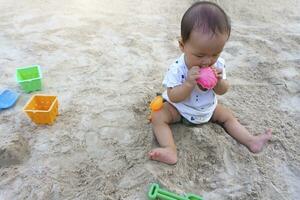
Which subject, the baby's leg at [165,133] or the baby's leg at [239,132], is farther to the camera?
the baby's leg at [239,132]

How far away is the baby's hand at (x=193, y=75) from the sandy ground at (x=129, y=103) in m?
0.27

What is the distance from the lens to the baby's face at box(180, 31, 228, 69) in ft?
5.21

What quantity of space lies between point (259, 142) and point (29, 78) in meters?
1.47

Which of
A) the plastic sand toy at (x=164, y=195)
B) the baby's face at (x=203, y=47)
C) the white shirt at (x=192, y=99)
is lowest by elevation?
the plastic sand toy at (x=164, y=195)

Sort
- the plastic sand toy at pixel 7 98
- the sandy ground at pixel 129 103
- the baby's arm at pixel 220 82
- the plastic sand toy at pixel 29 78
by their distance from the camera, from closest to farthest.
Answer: the sandy ground at pixel 129 103, the baby's arm at pixel 220 82, the plastic sand toy at pixel 7 98, the plastic sand toy at pixel 29 78

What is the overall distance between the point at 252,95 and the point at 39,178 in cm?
132

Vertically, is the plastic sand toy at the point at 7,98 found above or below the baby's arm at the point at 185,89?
below

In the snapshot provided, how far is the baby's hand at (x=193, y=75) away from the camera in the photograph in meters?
1.66

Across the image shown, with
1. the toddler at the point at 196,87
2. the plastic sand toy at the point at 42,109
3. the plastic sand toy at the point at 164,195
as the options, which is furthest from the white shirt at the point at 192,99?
the plastic sand toy at the point at 42,109

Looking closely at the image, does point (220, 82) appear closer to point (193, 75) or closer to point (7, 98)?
point (193, 75)

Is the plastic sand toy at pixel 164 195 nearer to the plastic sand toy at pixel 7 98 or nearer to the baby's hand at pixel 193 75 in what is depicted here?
the baby's hand at pixel 193 75

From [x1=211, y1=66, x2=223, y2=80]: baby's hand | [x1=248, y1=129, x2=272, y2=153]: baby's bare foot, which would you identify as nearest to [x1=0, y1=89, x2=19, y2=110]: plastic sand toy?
[x1=211, y1=66, x2=223, y2=80]: baby's hand

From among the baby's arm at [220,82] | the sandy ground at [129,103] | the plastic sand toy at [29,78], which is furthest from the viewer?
the plastic sand toy at [29,78]

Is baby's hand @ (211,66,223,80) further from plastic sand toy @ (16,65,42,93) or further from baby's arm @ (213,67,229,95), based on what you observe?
plastic sand toy @ (16,65,42,93)
